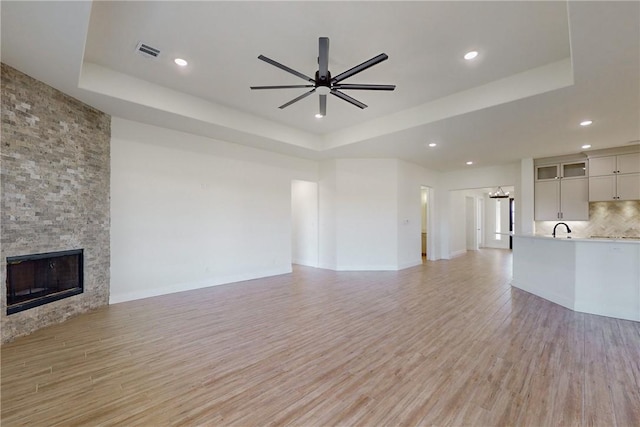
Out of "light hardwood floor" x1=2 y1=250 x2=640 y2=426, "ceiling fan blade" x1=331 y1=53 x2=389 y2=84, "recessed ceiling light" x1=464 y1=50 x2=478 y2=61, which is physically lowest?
"light hardwood floor" x1=2 y1=250 x2=640 y2=426

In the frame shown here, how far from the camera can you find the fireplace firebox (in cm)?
307

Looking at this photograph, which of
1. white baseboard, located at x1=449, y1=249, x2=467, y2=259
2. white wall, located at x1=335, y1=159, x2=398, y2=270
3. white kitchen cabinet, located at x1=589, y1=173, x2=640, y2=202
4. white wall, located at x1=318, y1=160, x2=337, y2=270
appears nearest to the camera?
white kitchen cabinet, located at x1=589, y1=173, x2=640, y2=202

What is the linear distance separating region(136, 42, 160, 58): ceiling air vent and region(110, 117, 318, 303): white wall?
5.78 ft

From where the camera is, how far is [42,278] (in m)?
3.40

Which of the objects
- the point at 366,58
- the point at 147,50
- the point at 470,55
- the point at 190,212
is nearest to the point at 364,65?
the point at 366,58

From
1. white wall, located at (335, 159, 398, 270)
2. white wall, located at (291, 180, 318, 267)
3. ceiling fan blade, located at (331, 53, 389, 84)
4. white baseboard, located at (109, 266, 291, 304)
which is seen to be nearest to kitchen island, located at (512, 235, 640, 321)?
white wall, located at (335, 159, 398, 270)

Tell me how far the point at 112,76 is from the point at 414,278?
634 centimetres

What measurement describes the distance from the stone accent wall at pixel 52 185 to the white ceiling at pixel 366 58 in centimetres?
31

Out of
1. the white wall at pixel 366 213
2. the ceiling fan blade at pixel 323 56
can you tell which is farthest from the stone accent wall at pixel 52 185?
the white wall at pixel 366 213

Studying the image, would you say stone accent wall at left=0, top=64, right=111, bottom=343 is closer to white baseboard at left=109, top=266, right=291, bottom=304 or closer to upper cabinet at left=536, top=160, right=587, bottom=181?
white baseboard at left=109, top=266, right=291, bottom=304

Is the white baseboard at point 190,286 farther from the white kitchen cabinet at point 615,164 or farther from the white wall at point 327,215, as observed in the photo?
the white kitchen cabinet at point 615,164

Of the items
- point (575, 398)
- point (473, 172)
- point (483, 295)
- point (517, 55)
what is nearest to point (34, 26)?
point (517, 55)

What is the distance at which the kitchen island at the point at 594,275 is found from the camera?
142 inches

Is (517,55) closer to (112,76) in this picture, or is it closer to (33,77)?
(112,76)
